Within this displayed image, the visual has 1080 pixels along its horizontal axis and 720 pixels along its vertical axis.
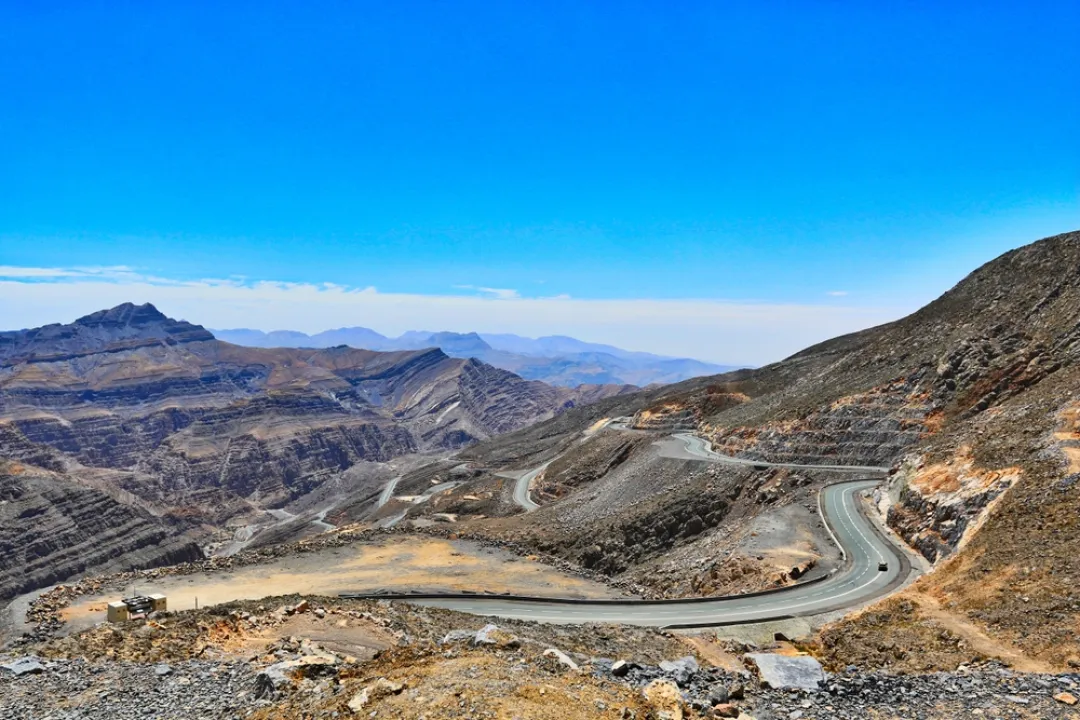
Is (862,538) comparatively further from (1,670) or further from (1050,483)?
(1,670)

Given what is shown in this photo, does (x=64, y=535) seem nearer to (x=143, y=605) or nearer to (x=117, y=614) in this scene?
(x=143, y=605)

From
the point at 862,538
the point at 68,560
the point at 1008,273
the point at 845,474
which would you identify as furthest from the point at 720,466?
the point at 68,560

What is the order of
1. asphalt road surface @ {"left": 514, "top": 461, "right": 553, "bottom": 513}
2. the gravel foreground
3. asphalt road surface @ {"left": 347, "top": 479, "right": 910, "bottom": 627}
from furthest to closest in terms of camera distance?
asphalt road surface @ {"left": 514, "top": 461, "right": 553, "bottom": 513}
asphalt road surface @ {"left": 347, "top": 479, "right": 910, "bottom": 627}
the gravel foreground

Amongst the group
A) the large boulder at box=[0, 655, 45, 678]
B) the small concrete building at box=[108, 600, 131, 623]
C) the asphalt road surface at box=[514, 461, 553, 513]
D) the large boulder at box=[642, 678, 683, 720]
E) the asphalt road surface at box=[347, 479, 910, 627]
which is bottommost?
the asphalt road surface at box=[514, 461, 553, 513]

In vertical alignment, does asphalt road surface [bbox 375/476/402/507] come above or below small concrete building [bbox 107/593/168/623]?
below

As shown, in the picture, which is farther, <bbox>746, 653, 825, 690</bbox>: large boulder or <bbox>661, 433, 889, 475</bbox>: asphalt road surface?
<bbox>661, 433, 889, 475</bbox>: asphalt road surface

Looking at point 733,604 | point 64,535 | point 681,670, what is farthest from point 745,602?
point 64,535

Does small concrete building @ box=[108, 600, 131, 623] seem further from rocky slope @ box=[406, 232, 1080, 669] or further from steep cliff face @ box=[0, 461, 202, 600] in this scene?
steep cliff face @ box=[0, 461, 202, 600]

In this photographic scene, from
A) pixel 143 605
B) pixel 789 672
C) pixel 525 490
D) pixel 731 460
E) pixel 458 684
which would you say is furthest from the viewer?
pixel 525 490

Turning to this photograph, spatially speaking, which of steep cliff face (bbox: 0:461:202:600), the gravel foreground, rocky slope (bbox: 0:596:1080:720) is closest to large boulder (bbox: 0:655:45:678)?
rocky slope (bbox: 0:596:1080:720)
